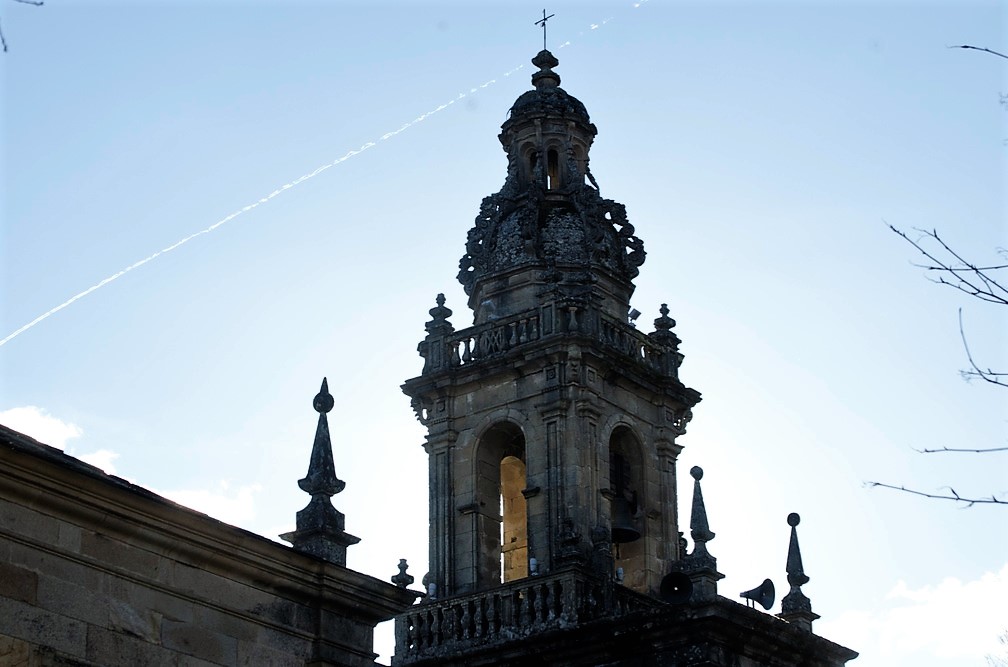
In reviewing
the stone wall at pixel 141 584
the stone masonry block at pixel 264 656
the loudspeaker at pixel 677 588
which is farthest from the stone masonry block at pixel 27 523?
the loudspeaker at pixel 677 588

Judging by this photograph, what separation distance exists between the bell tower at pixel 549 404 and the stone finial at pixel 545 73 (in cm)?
166

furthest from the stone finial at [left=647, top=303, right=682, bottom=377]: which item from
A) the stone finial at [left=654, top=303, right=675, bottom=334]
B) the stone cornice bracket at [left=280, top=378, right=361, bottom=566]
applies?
the stone cornice bracket at [left=280, top=378, right=361, bottom=566]

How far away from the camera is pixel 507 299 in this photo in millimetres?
29234

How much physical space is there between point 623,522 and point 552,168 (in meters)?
6.45

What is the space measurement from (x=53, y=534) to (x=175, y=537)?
4.01 ft

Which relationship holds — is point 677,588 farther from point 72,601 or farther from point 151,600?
point 72,601

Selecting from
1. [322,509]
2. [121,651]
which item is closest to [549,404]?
[322,509]

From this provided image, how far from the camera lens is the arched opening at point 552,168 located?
3075 centimetres

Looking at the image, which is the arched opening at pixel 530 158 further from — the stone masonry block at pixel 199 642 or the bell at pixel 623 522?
the stone masonry block at pixel 199 642

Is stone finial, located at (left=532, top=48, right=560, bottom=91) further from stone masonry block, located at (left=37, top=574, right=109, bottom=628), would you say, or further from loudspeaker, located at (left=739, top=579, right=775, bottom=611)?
stone masonry block, located at (left=37, top=574, right=109, bottom=628)

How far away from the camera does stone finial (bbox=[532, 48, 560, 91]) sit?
104ft

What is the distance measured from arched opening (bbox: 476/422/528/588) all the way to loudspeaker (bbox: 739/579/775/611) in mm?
4122

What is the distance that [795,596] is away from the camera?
86.8 feet

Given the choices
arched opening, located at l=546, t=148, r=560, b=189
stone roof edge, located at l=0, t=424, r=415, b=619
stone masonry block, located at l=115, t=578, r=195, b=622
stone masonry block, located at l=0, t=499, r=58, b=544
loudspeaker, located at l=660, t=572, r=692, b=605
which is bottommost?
stone masonry block, located at l=115, t=578, r=195, b=622
